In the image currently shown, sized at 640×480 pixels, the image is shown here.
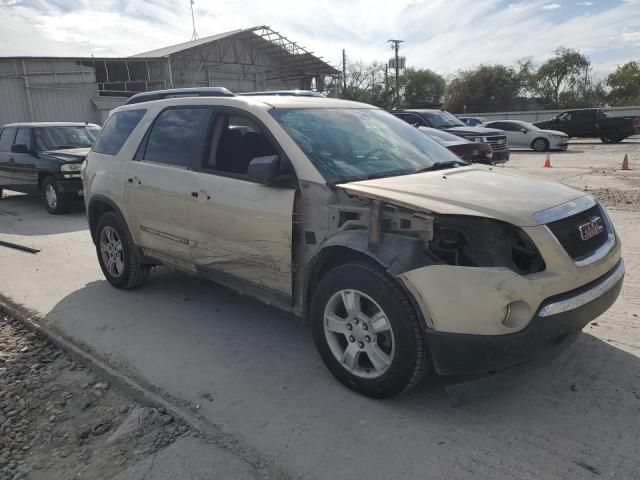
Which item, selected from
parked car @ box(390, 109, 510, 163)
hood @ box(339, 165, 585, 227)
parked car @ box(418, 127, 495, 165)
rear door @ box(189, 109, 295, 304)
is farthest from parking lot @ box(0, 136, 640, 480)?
parked car @ box(390, 109, 510, 163)

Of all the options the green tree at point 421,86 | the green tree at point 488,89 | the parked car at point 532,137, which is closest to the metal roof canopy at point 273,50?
the parked car at point 532,137

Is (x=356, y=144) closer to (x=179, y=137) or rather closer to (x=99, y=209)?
(x=179, y=137)

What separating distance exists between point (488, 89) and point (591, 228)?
58.4 meters

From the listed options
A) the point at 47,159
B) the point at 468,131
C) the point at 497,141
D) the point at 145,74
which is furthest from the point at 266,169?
the point at 145,74

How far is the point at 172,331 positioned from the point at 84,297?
151cm

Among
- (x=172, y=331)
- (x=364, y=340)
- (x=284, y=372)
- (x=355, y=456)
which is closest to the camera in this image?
(x=355, y=456)

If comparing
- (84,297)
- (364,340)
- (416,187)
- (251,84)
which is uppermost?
(251,84)

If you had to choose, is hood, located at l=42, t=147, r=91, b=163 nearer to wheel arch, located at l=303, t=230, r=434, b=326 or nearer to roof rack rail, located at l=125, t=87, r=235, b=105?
roof rack rail, located at l=125, t=87, r=235, b=105

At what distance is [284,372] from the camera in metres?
3.58

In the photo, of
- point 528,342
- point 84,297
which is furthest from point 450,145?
point 528,342

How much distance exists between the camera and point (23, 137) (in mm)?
10984

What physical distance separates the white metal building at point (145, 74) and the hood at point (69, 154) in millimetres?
16455

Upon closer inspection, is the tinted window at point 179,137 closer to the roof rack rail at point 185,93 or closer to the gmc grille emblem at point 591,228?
the roof rack rail at point 185,93

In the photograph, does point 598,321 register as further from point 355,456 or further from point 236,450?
point 236,450
